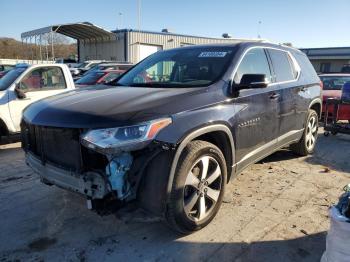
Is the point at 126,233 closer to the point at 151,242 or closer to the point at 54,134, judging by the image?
the point at 151,242

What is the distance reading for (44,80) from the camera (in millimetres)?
7266

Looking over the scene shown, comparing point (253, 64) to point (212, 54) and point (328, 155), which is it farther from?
point (328, 155)

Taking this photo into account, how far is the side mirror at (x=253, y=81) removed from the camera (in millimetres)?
3652

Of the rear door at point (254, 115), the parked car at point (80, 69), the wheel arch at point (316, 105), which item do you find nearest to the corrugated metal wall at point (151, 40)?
the parked car at point (80, 69)

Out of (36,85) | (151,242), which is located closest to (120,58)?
(36,85)

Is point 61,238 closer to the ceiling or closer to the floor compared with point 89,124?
closer to the floor

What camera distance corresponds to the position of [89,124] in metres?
2.88

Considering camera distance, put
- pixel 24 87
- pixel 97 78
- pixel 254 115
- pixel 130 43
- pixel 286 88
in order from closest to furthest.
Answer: pixel 254 115 → pixel 286 88 → pixel 24 87 → pixel 97 78 → pixel 130 43

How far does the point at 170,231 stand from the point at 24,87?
4.89m

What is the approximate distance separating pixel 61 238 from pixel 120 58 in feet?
86.6

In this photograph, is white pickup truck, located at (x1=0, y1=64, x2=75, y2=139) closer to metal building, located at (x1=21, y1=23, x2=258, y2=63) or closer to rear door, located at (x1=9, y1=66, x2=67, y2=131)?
rear door, located at (x1=9, y1=66, x2=67, y2=131)

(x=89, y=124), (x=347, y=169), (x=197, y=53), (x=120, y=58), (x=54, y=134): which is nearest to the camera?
(x=89, y=124)

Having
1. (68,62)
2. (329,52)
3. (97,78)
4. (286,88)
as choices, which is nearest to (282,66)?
(286,88)

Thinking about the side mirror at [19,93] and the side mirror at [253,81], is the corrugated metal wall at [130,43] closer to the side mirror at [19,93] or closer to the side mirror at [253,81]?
the side mirror at [19,93]
